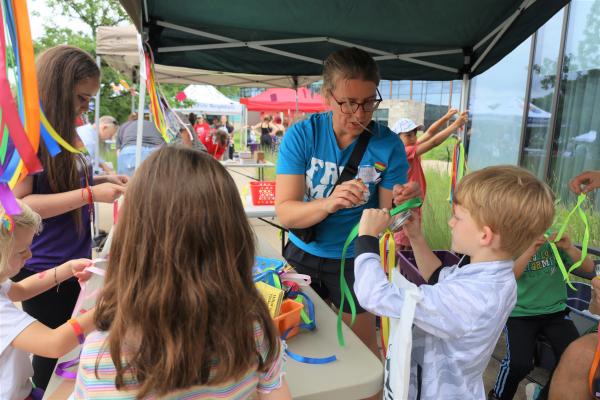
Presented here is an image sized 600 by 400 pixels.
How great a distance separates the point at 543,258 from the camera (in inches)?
87.9

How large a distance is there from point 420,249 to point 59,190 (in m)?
1.51

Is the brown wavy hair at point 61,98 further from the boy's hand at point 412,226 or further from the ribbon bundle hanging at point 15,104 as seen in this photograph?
the boy's hand at point 412,226

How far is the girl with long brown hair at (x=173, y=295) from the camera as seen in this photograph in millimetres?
829

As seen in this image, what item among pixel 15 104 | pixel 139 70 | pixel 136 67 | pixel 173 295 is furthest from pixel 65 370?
pixel 136 67

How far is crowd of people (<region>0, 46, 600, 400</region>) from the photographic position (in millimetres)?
854

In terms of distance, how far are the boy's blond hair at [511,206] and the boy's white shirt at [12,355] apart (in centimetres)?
135

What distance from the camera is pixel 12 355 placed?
1.20 meters

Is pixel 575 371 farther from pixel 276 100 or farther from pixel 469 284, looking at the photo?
pixel 276 100

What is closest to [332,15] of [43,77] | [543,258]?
[43,77]

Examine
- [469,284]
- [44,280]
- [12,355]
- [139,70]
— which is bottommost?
[12,355]

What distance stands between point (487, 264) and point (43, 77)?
1.80 m

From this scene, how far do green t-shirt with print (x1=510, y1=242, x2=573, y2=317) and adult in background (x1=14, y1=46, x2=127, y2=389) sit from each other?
6.97 ft

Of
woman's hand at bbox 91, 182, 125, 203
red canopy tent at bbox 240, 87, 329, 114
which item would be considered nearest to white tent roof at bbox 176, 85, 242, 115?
red canopy tent at bbox 240, 87, 329, 114

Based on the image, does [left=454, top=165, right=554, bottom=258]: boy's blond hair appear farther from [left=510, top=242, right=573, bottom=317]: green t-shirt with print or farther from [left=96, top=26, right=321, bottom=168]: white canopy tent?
[left=96, top=26, right=321, bottom=168]: white canopy tent
